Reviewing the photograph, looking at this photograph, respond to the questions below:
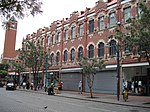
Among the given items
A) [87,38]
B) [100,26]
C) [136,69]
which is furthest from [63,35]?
[136,69]

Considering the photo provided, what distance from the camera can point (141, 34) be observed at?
19078mm

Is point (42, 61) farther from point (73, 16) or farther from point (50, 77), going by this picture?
point (73, 16)

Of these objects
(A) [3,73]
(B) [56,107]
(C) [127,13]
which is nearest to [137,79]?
(C) [127,13]

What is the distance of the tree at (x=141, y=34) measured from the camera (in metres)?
19.1

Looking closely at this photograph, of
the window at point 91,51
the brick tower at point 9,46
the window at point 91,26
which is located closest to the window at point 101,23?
the window at point 91,26

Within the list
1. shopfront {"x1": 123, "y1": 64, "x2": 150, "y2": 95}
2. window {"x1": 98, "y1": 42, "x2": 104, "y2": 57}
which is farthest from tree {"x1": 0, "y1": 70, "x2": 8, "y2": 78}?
shopfront {"x1": 123, "y1": 64, "x2": 150, "y2": 95}

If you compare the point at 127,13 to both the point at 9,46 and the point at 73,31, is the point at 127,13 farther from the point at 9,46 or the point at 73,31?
the point at 9,46

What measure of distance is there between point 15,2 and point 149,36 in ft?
38.9

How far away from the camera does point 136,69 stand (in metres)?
29.3

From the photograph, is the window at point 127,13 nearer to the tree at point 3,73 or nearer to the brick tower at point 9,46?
the tree at point 3,73

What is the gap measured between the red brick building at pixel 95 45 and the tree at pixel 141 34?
3.02 m

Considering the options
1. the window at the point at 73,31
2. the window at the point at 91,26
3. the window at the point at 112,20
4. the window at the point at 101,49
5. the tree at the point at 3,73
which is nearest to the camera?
the window at the point at 112,20

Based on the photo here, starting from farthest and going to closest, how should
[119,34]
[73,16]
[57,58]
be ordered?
1. [57,58]
2. [73,16]
3. [119,34]

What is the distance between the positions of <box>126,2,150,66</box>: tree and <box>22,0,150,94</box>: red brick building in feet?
9.91
